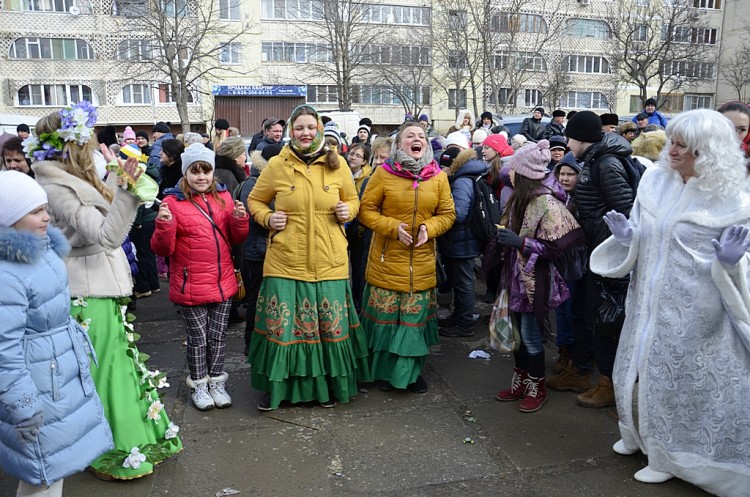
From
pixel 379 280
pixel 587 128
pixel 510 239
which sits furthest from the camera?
pixel 379 280

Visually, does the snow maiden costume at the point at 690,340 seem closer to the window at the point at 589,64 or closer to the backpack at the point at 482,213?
the backpack at the point at 482,213

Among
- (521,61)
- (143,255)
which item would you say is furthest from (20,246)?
(521,61)

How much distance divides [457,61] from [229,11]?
14054 millimetres

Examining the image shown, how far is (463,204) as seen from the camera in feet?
18.7

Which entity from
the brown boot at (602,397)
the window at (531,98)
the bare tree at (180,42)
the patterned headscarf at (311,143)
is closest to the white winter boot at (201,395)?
the patterned headscarf at (311,143)

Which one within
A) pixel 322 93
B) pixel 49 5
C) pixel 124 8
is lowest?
pixel 322 93

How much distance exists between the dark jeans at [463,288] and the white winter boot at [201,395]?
8.55 feet

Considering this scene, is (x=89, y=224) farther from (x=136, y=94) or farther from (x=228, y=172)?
(x=136, y=94)

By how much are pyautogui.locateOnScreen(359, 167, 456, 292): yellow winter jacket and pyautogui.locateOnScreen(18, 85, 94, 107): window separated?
115 ft

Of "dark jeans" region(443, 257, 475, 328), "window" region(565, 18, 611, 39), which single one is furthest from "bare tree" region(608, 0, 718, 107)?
"dark jeans" region(443, 257, 475, 328)

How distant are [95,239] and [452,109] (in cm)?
3968

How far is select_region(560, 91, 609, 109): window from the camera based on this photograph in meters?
44.0

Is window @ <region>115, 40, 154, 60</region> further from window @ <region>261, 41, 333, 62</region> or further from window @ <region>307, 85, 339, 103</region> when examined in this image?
window @ <region>307, 85, 339, 103</region>

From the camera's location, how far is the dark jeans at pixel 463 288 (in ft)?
19.8
